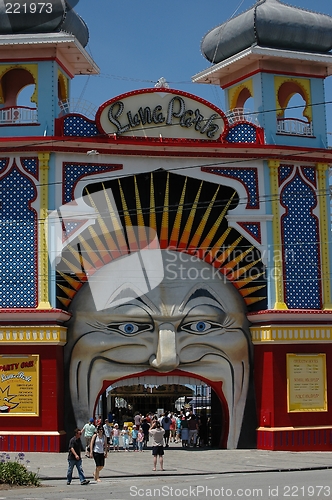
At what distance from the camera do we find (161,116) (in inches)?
1275

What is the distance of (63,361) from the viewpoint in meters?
31.0

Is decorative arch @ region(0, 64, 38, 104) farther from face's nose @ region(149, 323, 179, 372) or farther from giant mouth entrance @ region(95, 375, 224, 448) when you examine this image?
giant mouth entrance @ region(95, 375, 224, 448)

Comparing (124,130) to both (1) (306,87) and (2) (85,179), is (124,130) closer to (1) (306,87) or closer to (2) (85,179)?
(2) (85,179)

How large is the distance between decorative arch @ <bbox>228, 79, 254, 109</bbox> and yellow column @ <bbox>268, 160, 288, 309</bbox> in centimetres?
360

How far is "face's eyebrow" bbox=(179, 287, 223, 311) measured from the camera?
32031 millimetres

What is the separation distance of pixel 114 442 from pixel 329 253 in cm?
1032

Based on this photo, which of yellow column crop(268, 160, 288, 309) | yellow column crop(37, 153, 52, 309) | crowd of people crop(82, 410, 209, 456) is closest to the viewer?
yellow column crop(37, 153, 52, 309)

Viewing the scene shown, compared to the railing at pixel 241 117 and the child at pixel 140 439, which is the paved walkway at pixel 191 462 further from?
the railing at pixel 241 117

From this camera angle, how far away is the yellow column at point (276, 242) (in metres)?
32.3

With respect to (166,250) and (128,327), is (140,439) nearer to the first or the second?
(128,327)

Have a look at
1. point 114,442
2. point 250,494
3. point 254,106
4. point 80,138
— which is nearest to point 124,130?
point 80,138

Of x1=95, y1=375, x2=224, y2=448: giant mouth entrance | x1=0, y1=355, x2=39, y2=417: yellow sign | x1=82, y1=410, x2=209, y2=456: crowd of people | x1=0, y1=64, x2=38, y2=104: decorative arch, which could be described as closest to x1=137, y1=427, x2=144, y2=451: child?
x1=82, y1=410, x2=209, y2=456: crowd of people

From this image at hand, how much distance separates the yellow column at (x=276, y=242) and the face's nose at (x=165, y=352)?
3.88 m

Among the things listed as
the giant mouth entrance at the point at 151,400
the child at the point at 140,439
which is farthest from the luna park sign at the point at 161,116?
the giant mouth entrance at the point at 151,400
